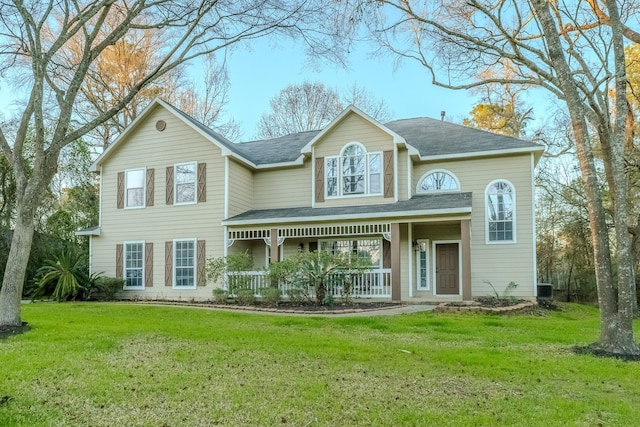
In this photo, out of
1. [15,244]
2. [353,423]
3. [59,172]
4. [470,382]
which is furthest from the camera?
[59,172]

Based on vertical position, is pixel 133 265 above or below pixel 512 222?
below

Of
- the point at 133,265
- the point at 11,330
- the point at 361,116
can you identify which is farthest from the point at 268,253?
the point at 11,330

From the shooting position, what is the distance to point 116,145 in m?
17.0

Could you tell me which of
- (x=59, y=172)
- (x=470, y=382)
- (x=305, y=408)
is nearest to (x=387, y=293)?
(x=470, y=382)

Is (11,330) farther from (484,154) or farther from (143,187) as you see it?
(484,154)

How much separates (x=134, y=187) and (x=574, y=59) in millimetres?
14343

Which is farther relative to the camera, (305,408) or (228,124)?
(228,124)

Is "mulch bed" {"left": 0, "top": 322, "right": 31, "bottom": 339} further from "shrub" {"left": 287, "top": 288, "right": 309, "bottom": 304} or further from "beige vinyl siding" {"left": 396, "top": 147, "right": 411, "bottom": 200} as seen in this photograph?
"beige vinyl siding" {"left": 396, "top": 147, "right": 411, "bottom": 200}

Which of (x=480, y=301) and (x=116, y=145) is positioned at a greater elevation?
(x=116, y=145)

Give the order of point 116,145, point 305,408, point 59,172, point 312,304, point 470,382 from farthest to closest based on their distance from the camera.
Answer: point 59,172, point 116,145, point 312,304, point 470,382, point 305,408

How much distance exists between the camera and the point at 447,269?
15070mm

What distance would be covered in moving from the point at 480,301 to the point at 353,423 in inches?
418

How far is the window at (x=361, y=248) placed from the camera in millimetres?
15227

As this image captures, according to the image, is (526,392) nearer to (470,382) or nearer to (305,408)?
(470,382)
